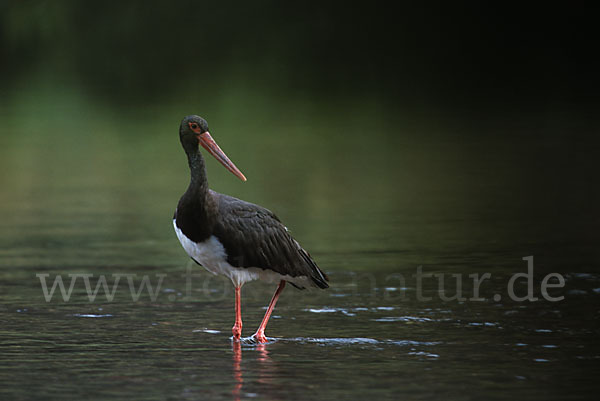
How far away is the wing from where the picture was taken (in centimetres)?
1166

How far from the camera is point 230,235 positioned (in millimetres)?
11625

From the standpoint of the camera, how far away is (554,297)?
1366cm

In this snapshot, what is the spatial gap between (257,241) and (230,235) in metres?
0.27

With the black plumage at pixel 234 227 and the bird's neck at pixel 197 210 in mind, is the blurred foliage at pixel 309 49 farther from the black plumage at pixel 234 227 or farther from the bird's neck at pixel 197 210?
the bird's neck at pixel 197 210

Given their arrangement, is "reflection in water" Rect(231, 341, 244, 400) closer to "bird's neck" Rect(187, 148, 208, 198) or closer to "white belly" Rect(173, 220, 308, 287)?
"white belly" Rect(173, 220, 308, 287)

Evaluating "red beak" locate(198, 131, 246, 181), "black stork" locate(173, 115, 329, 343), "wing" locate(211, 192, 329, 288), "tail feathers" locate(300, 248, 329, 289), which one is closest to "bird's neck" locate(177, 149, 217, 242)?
"black stork" locate(173, 115, 329, 343)

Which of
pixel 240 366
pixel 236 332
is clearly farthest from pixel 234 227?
pixel 240 366

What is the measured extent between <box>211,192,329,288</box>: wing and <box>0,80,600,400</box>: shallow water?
622mm

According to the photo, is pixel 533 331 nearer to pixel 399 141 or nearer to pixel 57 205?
pixel 57 205

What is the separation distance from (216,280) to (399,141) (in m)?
31.2

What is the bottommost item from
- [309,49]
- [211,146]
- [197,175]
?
[197,175]

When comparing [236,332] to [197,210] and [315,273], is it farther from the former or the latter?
[197,210]

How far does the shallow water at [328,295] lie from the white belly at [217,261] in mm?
531

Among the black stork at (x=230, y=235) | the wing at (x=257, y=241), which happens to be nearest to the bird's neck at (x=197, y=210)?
the black stork at (x=230, y=235)
